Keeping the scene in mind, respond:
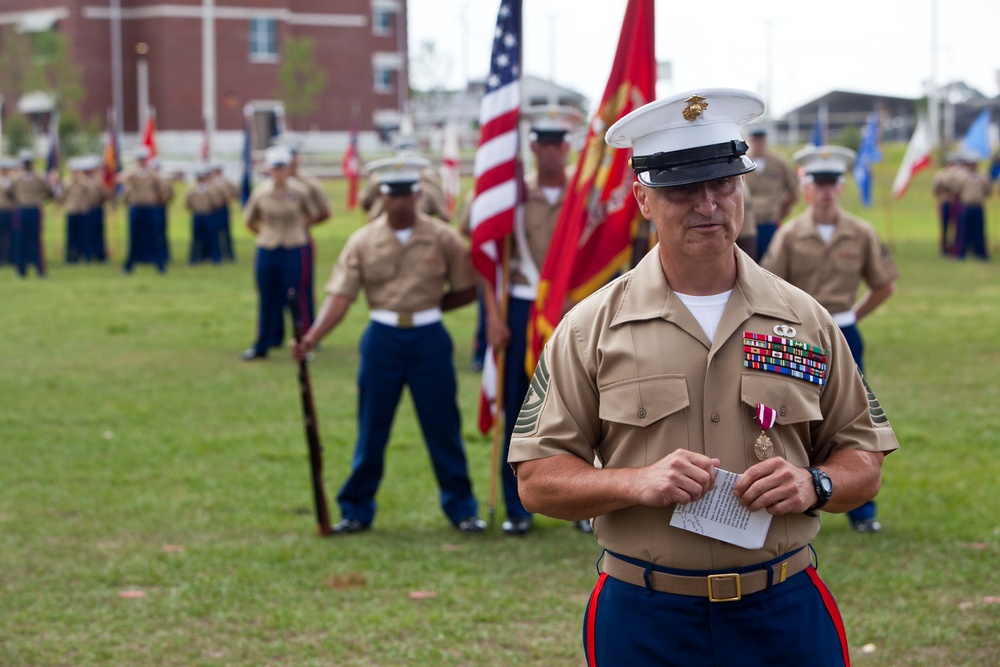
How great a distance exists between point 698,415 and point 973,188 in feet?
86.2

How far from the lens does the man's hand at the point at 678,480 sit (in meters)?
2.93

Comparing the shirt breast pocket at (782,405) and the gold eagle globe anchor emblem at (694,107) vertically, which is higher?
the gold eagle globe anchor emblem at (694,107)

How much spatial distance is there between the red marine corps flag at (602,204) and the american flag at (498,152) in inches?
17.5

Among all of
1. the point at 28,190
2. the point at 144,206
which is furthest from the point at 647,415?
the point at 28,190

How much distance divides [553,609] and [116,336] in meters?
12.0

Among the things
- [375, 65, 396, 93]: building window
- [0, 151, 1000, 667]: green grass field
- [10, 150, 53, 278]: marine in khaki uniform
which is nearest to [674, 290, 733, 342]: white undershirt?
[0, 151, 1000, 667]: green grass field

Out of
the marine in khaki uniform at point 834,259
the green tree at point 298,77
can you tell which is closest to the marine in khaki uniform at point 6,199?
the marine in khaki uniform at point 834,259

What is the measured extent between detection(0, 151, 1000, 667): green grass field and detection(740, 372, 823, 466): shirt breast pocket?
2.77 m

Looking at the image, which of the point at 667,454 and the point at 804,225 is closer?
the point at 667,454

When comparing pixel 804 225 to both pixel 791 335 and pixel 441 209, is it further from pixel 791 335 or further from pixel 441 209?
pixel 441 209

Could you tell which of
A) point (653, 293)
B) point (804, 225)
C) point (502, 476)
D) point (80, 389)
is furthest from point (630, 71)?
point (80, 389)

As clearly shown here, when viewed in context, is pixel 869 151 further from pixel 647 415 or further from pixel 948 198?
pixel 647 415

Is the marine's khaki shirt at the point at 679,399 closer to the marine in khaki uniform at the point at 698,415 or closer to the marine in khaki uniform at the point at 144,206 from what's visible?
the marine in khaki uniform at the point at 698,415

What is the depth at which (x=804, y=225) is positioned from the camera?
8.08 metres
